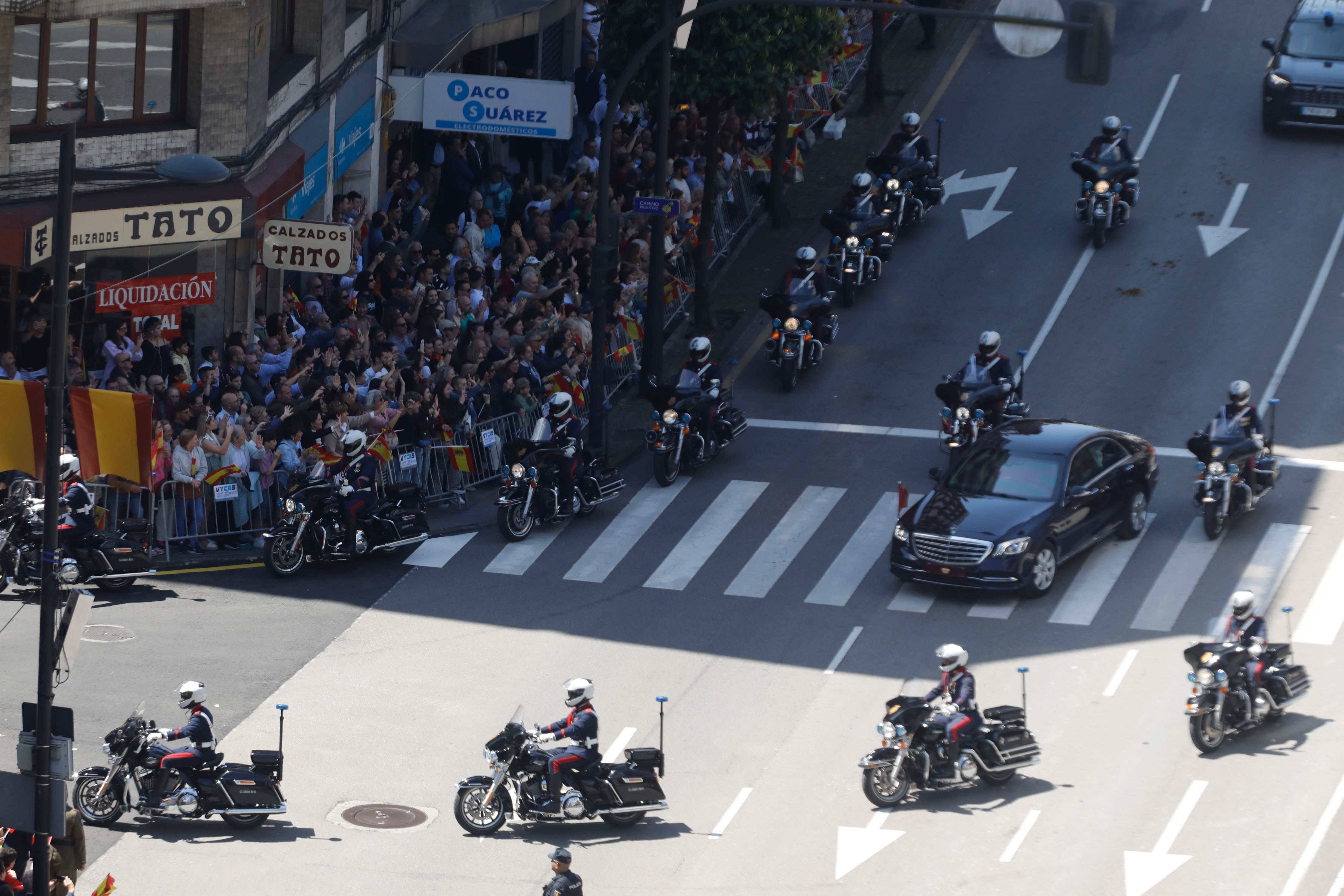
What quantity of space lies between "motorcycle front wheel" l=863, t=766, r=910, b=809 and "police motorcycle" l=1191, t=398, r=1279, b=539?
26.0 feet

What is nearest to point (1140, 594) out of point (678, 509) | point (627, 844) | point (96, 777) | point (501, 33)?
point (678, 509)

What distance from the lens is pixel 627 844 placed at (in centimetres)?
1805

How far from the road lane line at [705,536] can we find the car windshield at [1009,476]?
117 inches

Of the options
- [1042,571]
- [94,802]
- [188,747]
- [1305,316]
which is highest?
[1305,316]

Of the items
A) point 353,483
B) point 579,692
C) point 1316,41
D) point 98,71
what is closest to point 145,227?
point 98,71

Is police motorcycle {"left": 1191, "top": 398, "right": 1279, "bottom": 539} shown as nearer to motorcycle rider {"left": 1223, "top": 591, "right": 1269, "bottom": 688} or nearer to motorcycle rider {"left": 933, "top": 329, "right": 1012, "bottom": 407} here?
motorcycle rider {"left": 933, "top": 329, "right": 1012, "bottom": 407}

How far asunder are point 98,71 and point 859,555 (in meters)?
11.4

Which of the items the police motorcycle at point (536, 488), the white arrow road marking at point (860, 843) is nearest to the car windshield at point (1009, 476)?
the police motorcycle at point (536, 488)

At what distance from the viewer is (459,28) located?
32.6 meters

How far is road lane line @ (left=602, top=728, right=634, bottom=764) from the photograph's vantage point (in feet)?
63.4

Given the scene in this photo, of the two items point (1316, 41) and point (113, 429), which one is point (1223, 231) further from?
point (113, 429)

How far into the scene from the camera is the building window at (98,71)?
78.8 ft

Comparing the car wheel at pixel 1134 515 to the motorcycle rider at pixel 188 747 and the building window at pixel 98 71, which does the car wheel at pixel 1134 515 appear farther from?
the building window at pixel 98 71

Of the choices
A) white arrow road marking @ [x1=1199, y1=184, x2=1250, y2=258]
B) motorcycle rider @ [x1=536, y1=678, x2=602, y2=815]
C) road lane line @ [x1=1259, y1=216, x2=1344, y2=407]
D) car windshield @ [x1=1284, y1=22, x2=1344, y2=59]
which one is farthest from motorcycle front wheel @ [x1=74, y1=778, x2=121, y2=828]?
car windshield @ [x1=1284, y1=22, x2=1344, y2=59]
